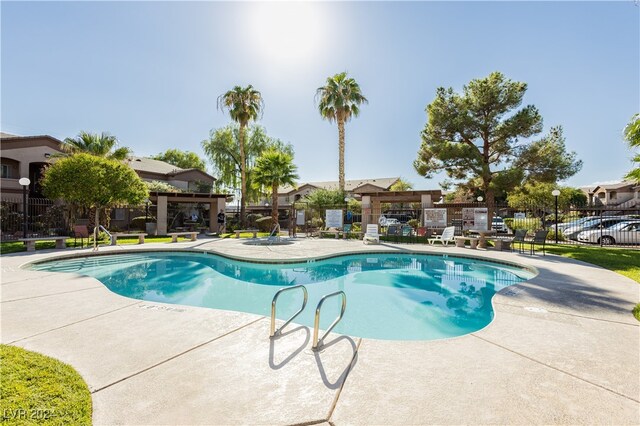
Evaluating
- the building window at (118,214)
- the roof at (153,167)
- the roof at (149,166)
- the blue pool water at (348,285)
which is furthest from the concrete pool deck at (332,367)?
the roof at (153,167)

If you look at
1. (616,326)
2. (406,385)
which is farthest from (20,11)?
(616,326)

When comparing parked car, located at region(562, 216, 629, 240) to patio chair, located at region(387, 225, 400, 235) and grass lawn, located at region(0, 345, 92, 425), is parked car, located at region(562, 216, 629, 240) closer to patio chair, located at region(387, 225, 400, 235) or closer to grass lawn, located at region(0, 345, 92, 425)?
patio chair, located at region(387, 225, 400, 235)

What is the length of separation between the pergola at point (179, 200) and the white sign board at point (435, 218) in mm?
16480

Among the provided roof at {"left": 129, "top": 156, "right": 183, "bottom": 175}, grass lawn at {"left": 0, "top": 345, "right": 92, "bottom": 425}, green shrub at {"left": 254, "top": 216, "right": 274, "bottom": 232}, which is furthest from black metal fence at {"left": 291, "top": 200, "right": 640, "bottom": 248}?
grass lawn at {"left": 0, "top": 345, "right": 92, "bottom": 425}

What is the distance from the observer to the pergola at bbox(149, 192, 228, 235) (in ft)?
70.7

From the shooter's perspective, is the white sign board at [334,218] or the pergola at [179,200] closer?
the white sign board at [334,218]

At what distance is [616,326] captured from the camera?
435 centimetres

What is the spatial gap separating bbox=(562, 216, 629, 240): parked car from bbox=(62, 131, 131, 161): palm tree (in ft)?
99.9

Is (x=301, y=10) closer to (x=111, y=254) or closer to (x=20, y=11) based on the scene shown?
(x=20, y=11)

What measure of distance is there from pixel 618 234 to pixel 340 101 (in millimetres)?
21483

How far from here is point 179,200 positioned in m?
22.8

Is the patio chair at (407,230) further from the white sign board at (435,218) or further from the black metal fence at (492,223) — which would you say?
the white sign board at (435,218)

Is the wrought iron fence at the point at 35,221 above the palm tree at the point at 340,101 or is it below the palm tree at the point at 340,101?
below

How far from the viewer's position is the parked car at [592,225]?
54.5 feet
